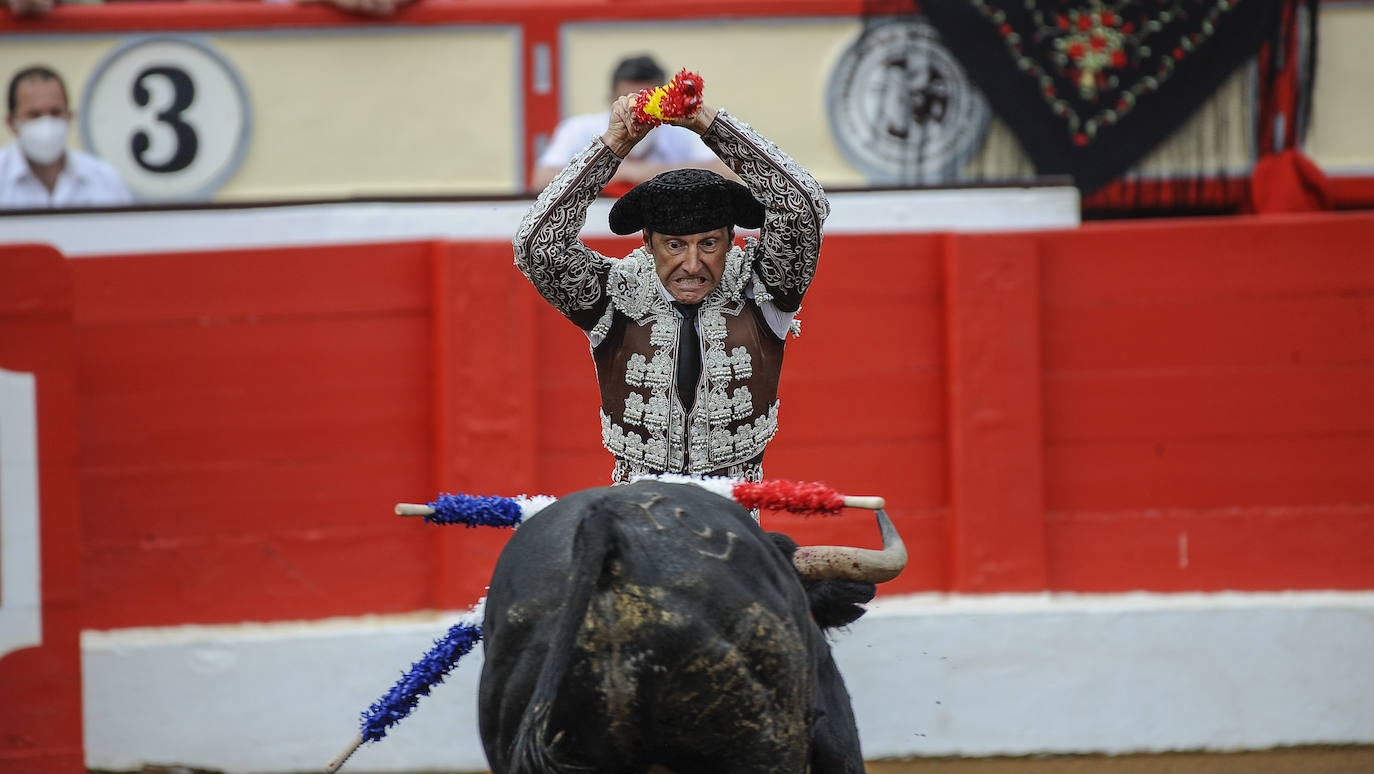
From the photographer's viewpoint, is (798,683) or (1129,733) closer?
(798,683)

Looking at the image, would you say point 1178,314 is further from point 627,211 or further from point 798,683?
point 798,683

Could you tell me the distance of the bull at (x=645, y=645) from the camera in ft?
7.66

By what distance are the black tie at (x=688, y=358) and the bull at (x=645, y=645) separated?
74 cm

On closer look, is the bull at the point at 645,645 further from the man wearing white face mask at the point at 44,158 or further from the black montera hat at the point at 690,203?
the man wearing white face mask at the point at 44,158

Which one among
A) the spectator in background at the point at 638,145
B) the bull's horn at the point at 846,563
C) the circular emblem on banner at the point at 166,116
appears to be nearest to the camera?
the bull's horn at the point at 846,563

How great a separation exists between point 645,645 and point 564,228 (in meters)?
1.18

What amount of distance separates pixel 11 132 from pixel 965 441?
4.31m

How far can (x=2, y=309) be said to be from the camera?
4.99 meters

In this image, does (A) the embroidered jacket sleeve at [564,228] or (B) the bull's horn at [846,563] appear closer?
(B) the bull's horn at [846,563]

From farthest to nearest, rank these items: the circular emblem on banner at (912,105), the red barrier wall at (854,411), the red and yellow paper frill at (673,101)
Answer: the circular emblem on banner at (912,105) < the red barrier wall at (854,411) < the red and yellow paper frill at (673,101)

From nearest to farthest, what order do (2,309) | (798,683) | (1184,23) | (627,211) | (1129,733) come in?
(798,683) < (627,211) < (2,309) < (1129,733) < (1184,23)

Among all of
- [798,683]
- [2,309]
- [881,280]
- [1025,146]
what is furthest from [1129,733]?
[2,309]

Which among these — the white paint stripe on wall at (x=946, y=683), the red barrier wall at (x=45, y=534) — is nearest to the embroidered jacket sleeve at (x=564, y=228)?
the white paint stripe on wall at (x=946, y=683)

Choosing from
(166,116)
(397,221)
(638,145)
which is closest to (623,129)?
(397,221)
